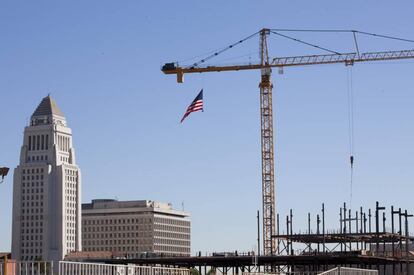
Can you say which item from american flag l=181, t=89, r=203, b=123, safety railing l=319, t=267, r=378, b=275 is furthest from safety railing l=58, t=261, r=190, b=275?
american flag l=181, t=89, r=203, b=123

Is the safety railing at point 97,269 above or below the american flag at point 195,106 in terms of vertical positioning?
below

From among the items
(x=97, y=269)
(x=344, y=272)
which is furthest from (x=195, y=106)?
(x=97, y=269)

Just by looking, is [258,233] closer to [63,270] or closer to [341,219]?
[341,219]

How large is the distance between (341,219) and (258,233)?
18.4 m

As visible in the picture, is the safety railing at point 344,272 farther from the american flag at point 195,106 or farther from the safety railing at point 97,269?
the american flag at point 195,106

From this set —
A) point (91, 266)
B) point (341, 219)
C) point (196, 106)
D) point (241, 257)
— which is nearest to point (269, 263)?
point (241, 257)

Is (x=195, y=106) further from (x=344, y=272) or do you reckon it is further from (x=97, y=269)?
(x=97, y=269)

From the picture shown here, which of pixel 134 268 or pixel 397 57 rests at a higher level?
pixel 397 57

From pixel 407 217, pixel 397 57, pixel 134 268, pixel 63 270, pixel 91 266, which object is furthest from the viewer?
pixel 397 57

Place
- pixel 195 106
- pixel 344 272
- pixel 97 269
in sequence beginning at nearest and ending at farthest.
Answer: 1. pixel 97 269
2. pixel 344 272
3. pixel 195 106

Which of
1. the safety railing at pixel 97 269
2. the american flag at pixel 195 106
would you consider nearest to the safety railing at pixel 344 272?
the safety railing at pixel 97 269

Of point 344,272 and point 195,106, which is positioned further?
point 195,106

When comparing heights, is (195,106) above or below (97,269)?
above

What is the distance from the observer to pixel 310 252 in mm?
195625
